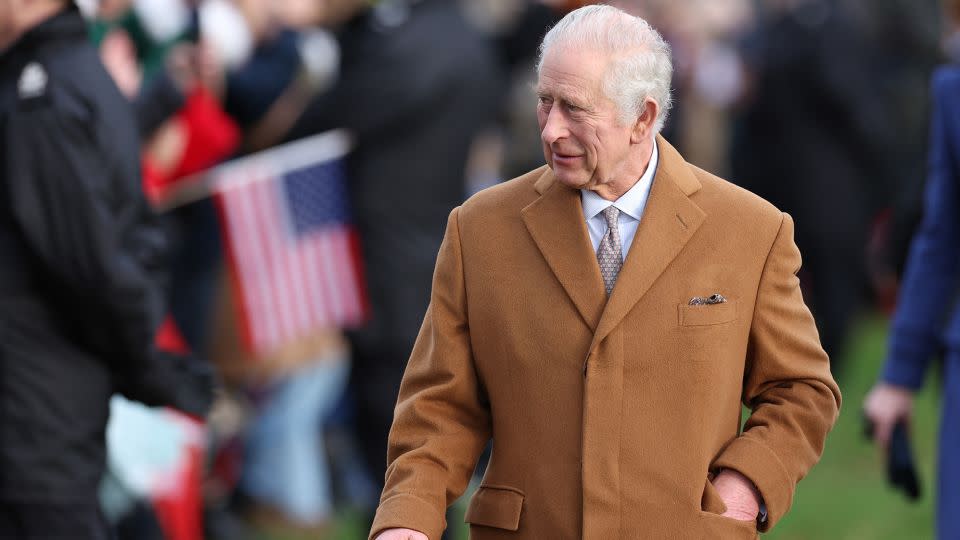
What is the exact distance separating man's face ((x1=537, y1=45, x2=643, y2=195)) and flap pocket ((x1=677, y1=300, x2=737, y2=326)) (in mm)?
295

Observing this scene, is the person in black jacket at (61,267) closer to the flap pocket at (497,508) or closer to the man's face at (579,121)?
the flap pocket at (497,508)

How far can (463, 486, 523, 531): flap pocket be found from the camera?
11.4 feet

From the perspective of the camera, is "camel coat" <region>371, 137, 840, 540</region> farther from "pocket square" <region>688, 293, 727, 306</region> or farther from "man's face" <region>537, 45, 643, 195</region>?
"man's face" <region>537, 45, 643, 195</region>

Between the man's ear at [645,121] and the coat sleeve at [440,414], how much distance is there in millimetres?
403

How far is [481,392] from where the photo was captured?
363 centimetres

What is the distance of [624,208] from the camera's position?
3514 millimetres

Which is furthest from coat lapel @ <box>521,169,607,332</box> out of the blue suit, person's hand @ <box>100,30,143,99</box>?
person's hand @ <box>100,30,143,99</box>

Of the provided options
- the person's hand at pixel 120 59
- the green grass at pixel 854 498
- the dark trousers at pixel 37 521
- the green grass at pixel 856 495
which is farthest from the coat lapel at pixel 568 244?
the green grass at pixel 856 495

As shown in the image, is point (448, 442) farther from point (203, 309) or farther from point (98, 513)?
point (203, 309)

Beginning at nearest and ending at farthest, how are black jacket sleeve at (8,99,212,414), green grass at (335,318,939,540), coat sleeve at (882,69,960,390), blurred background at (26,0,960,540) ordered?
1. black jacket sleeve at (8,99,212,414)
2. coat sleeve at (882,69,960,390)
3. blurred background at (26,0,960,540)
4. green grass at (335,318,939,540)

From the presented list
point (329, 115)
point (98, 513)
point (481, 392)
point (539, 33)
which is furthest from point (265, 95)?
point (481, 392)

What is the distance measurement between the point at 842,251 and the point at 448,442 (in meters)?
8.02

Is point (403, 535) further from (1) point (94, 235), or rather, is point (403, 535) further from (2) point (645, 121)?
(1) point (94, 235)

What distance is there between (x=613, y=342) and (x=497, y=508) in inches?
16.2
